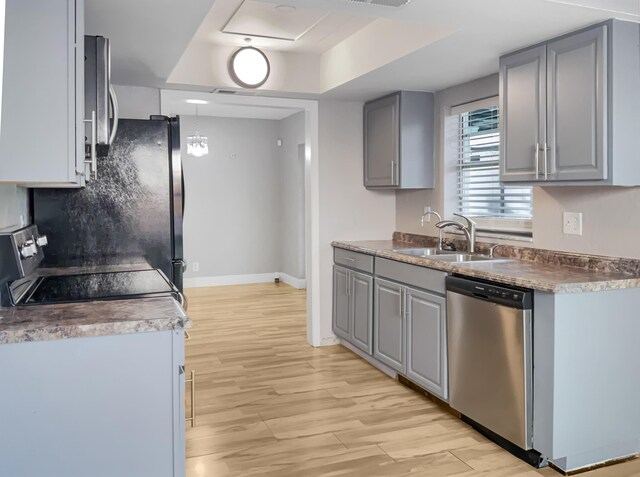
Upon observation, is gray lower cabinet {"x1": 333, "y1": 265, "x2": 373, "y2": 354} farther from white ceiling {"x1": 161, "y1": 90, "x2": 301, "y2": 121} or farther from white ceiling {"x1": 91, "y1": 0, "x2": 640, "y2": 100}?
white ceiling {"x1": 161, "y1": 90, "x2": 301, "y2": 121}

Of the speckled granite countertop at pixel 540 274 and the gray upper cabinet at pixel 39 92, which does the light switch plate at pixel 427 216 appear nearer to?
the speckled granite countertop at pixel 540 274

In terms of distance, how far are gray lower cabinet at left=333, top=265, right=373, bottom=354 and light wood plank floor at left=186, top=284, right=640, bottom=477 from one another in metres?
0.19

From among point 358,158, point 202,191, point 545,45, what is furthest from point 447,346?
point 202,191

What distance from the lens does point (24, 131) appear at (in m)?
1.72

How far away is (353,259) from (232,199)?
13.0 feet

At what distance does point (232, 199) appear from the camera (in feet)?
26.0

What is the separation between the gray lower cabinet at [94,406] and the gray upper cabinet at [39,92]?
549 mm

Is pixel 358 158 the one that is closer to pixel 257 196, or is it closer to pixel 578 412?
pixel 578 412

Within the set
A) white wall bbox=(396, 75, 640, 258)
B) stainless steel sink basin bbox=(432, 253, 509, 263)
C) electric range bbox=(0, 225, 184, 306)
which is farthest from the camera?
stainless steel sink basin bbox=(432, 253, 509, 263)

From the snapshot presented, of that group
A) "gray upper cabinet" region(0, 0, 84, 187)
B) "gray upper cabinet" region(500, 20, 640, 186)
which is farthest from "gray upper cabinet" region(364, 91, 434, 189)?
"gray upper cabinet" region(0, 0, 84, 187)

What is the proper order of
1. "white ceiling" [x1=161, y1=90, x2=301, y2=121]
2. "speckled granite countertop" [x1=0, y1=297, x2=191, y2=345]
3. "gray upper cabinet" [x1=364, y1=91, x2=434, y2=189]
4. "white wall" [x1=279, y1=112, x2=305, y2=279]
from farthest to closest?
1. "white wall" [x1=279, y1=112, x2=305, y2=279]
2. "white ceiling" [x1=161, y1=90, x2=301, y2=121]
3. "gray upper cabinet" [x1=364, y1=91, x2=434, y2=189]
4. "speckled granite countertop" [x1=0, y1=297, x2=191, y2=345]

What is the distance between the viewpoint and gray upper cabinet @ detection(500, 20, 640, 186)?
2.51 meters

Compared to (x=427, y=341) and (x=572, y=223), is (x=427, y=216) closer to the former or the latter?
(x=427, y=341)

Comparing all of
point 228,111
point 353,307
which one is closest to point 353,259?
point 353,307
